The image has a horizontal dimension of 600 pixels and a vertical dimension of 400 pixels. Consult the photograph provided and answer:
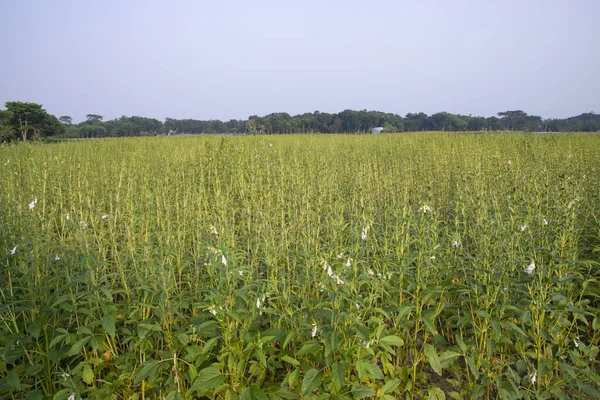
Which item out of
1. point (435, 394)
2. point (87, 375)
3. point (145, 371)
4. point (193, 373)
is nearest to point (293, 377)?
point (193, 373)

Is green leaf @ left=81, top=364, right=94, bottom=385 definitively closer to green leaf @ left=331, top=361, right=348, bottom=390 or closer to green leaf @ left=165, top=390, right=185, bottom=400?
green leaf @ left=165, top=390, right=185, bottom=400

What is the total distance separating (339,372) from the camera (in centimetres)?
217

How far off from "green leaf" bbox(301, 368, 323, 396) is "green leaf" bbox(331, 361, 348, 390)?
9cm

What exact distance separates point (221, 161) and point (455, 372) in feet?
22.5

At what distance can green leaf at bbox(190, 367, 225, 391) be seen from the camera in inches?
87.2

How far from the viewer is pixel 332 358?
7.63 ft

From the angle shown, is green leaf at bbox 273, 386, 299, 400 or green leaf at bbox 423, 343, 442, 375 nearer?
green leaf at bbox 273, 386, 299, 400

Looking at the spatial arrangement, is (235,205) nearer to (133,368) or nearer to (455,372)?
(133,368)

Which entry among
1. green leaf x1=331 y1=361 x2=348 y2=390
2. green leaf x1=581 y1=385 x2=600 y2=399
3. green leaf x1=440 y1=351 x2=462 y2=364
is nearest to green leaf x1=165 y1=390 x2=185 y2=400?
green leaf x1=331 y1=361 x2=348 y2=390

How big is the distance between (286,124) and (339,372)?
29451 millimetres

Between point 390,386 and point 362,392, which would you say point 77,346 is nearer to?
point 362,392

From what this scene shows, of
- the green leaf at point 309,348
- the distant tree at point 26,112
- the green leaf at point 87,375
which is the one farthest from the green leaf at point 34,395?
the distant tree at point 26,112

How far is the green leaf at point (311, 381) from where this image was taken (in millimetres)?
2178

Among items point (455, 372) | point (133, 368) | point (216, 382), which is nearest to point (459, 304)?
point (455, 372)
